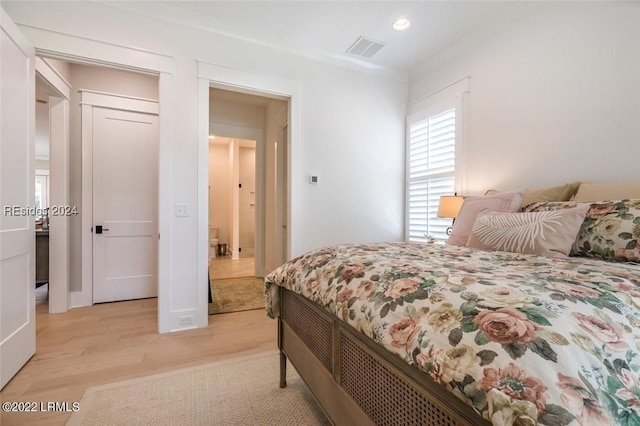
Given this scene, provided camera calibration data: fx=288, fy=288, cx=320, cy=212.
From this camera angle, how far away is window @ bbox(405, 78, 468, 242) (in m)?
3.14

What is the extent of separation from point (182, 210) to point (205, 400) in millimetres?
1623

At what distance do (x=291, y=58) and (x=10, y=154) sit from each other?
2.48m

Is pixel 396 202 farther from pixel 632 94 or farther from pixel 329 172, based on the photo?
pixel 632 94

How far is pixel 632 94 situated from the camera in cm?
191

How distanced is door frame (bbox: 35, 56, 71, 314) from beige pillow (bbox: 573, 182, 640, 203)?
179 inches

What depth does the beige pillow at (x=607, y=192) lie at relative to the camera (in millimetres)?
1640

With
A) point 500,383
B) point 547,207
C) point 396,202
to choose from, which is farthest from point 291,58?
point 500,383

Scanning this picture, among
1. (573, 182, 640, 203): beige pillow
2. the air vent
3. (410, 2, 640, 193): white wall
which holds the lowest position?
(573, 182, 640, 203): beige pillow

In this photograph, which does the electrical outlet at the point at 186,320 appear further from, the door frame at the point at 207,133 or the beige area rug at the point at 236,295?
the beige area rug at the point at 236,295

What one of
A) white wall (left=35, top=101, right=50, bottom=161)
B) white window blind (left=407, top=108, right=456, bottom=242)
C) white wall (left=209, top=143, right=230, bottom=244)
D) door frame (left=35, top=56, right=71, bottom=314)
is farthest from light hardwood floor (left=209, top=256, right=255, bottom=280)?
white wall (left=35, top=101, right=50, bottom=161)

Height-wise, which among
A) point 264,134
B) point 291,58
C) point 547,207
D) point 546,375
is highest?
point 291,58

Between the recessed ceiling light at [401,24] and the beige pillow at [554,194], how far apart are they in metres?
1.94

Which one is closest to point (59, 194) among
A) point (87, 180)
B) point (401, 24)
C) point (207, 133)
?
point (87, 180)

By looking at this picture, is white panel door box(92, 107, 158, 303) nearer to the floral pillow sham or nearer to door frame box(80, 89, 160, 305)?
door frame box(80, 89, 160, 305)
